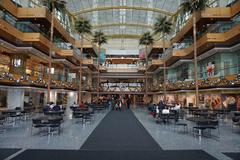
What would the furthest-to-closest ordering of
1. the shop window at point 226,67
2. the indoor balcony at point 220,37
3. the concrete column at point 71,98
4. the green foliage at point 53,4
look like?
the concrete column at point 71,98, the shop window at point 226,67, the green foliage at point 53,4, the indoor balcony at point 220,37

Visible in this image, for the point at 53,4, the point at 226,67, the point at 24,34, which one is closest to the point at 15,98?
the point at 24,34

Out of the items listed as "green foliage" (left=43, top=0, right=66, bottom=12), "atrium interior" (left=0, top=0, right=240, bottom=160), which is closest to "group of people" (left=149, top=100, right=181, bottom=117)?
"atrium interior" (left=0, top=0, right=240, bottom=160)

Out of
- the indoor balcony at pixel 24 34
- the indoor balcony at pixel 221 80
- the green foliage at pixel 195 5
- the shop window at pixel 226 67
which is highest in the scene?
the green foliage at pixel 195 5

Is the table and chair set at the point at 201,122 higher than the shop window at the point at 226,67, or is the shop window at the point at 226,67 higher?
the shop window at the point at 226,67

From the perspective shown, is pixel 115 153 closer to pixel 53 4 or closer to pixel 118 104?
pixel 53 4

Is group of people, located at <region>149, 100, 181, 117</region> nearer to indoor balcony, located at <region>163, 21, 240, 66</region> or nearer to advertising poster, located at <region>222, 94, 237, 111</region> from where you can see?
advertising poster, located at <region>222, 94, 237, 111</region>

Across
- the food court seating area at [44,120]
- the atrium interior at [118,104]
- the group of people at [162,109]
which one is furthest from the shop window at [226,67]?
the food court seating area at [44,120]

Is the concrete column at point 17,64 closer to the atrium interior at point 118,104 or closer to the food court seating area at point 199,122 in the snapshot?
the atrium interior at point 118,104

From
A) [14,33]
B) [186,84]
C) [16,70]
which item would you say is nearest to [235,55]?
[186,84]

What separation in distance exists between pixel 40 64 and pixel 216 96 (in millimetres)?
32736

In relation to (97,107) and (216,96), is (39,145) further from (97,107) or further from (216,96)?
(216,96)

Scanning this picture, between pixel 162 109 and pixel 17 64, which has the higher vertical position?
pixel 17 64

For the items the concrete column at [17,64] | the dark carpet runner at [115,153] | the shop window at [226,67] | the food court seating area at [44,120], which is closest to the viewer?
the dark carpet runner at [115,153]

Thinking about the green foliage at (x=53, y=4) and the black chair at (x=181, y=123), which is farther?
the green foliage at (x=53, y=4)
